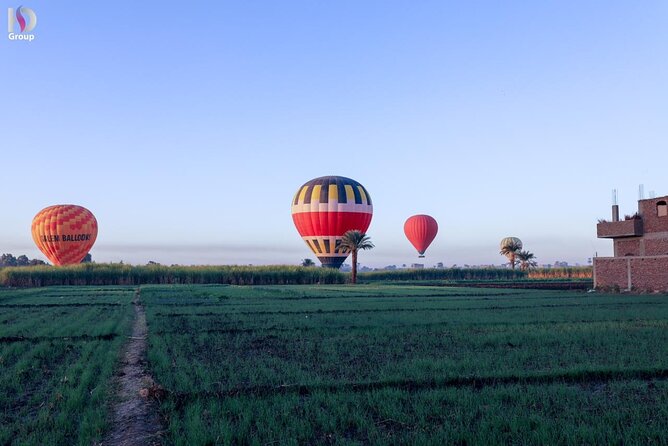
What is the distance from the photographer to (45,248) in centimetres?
8656

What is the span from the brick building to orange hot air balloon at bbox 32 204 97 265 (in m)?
72.1

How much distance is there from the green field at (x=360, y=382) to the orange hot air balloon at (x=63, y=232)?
2760 inches

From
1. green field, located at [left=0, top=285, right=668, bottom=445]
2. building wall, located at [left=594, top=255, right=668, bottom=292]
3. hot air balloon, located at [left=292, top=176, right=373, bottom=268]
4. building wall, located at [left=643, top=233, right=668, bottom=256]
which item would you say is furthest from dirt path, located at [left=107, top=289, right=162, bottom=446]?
hot air balloon, located at [left=292, top=176, right=373, bottom=268]

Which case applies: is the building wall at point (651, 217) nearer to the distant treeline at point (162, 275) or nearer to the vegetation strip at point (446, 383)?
the distant treeline at point (162, 275)

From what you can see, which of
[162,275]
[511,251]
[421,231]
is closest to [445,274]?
[421,231]

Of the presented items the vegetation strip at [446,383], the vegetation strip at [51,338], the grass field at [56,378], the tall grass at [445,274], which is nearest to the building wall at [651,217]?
the vegetation strip at [446,383]

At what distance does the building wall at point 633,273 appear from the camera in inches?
1795

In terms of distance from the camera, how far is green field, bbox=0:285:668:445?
7.91 meters

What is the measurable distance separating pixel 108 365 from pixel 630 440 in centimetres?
1068

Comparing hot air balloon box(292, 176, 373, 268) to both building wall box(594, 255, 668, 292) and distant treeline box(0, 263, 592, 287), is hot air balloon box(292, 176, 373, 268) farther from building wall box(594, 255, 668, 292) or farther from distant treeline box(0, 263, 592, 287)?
building wall box(594, 255, 668, 292)

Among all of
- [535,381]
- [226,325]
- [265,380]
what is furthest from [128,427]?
[226,325]

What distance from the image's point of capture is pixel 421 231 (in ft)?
369

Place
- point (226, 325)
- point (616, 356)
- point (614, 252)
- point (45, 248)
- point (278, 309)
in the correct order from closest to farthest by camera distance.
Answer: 1. point (616, 356)
2. point (226, 325)
3. point (278, 309)
4. point (614, 252)
5. point (45, 248)

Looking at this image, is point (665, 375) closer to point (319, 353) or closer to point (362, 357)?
point (362, 357)
